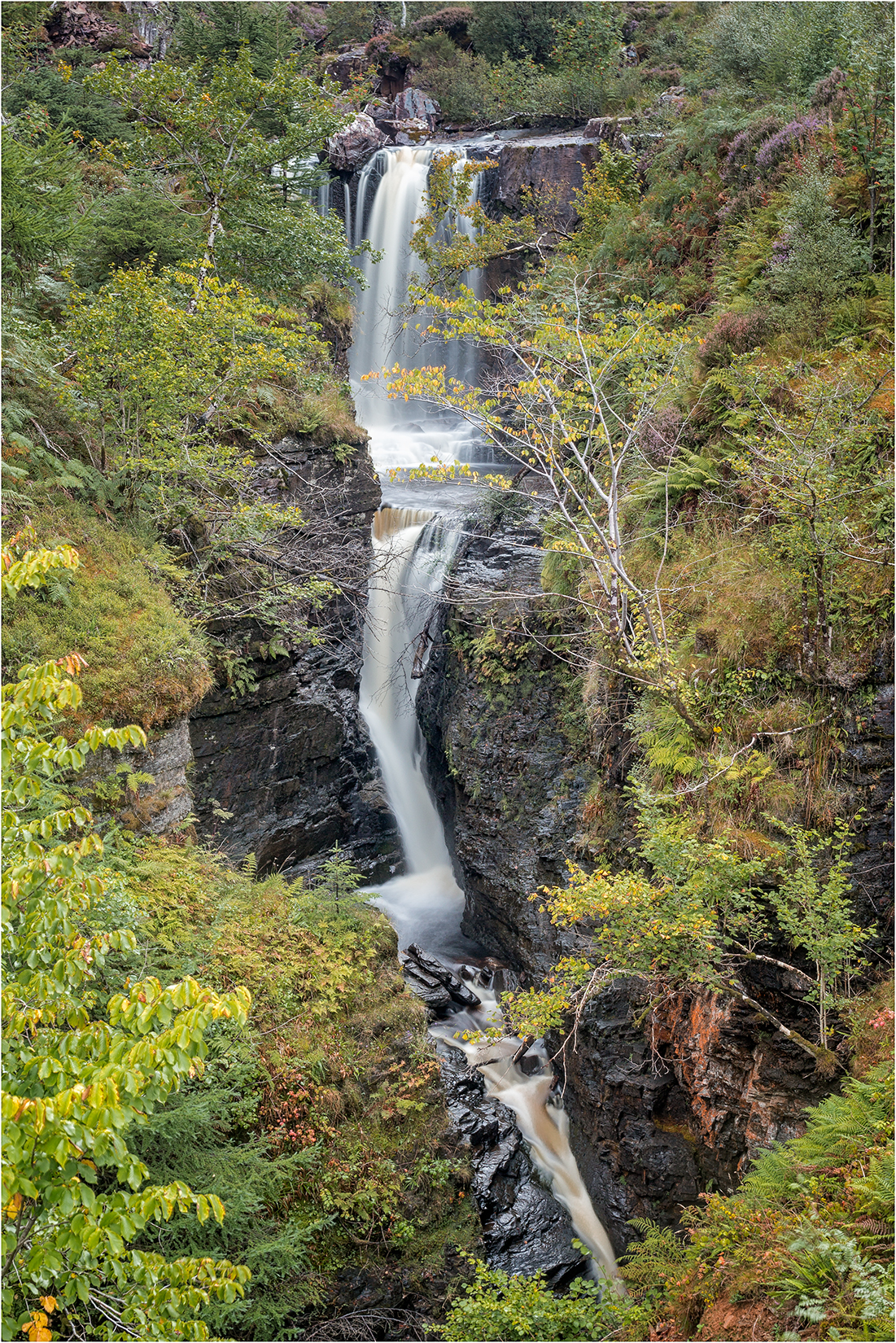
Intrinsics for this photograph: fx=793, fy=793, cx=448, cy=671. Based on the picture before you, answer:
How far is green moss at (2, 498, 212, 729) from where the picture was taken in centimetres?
782

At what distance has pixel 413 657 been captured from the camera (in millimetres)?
14750

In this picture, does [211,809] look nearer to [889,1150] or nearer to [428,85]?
[889,1150]

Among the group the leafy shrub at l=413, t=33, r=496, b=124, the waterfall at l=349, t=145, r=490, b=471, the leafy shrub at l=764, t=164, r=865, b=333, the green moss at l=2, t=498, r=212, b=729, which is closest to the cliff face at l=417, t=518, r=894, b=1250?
the green moss at l=2, t=498, r=212, b=729

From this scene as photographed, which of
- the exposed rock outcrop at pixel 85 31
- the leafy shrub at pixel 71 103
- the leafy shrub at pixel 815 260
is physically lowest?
the leafy shrub at pixel 815 260

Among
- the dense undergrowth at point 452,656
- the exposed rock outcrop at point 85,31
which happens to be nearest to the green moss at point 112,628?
the dense undergrowth at point 452,656

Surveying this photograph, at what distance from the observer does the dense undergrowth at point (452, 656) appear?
378 cm

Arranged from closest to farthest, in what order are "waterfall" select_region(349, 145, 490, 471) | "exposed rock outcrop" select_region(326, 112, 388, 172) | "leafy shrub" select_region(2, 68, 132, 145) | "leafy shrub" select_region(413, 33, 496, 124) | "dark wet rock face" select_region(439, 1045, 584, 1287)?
"dark wet rock face" select_region(439, 1045, 584, 1287) → "leafy shrub" select_region(2, 68, 132, 145) → "waterfall" select_region(349, 145, 490, 471) → "exposed rock outcrop" select_region(326, 112, 388, 172) → "leafy shrub" select_region(413, 33, 496, 124)

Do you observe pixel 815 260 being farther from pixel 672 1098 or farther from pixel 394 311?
pixel 394 311

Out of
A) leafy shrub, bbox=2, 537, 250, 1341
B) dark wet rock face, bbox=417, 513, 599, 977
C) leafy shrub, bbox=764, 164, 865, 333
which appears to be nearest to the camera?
leafy shrub, bbox=2, 537, 250, 1341

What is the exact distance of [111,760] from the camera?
791 cm

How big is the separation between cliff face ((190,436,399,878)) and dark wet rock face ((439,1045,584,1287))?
472cm

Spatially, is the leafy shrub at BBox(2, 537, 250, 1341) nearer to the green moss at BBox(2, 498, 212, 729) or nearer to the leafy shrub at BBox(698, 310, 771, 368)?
the green moss at BBox(2, 498, 212, 729)

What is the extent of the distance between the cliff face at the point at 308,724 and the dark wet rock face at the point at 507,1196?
4.72 meters

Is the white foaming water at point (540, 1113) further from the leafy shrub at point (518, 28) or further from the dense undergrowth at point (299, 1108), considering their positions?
the leafy shrub at point (518, 28)
